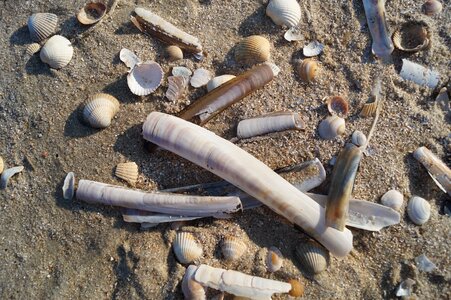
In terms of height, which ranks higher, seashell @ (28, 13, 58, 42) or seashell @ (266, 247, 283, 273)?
seashell @ (28, 13, 58, 42)

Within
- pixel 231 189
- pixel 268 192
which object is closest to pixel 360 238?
pixel 268 192

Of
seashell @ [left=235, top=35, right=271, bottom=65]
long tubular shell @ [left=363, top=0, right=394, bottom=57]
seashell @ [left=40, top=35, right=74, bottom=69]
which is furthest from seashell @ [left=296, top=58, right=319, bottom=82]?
seashell @ [left=40, top=35, right=74, bottom=69]

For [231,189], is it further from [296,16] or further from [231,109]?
[296,16]

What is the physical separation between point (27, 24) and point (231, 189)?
203 centimetres

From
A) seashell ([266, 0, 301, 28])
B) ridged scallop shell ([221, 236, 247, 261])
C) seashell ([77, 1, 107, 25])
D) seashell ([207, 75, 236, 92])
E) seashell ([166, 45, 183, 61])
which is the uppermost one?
seashell ([266, 0, 301, 28])

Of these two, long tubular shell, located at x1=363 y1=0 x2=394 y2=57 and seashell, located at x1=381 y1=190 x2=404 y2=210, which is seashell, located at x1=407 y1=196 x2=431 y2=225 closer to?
seashell, located at x1=381 y1=190 x2=404 y2=210

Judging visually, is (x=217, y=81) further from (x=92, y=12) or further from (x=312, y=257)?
(x=312, y=257)

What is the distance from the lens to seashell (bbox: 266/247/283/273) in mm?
2973

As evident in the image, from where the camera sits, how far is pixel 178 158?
323 centimetres

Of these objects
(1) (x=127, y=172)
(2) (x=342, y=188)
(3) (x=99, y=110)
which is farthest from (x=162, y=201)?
(2) (x=342, y=188)

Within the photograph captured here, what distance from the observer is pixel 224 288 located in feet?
9.45

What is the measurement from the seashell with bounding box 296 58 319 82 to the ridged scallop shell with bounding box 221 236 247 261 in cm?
129

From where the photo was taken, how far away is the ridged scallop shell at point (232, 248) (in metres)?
2.96

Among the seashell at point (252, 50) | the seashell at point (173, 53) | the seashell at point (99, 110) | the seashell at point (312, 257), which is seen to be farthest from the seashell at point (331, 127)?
the seashell at point (99, 110)
